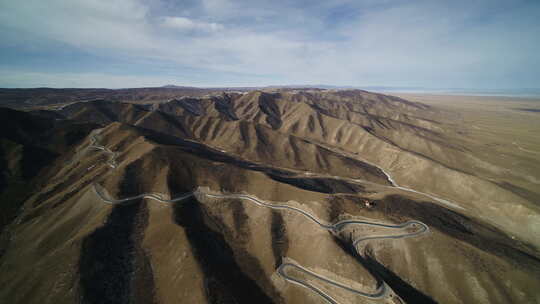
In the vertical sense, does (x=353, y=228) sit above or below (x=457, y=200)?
above

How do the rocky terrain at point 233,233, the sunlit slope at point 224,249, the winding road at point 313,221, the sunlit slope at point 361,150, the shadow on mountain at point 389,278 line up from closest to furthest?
the winding road at point 313,221 → the sunlit slope at point 224,249 → the shadow on mountain at point 389,278 → the rocky terrain at point 233,233 → the sunlit slope at point 361,150

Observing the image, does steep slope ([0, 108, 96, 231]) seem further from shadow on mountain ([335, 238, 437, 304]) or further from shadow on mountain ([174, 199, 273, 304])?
shadow on mountain ([335, 238, 437, 304])

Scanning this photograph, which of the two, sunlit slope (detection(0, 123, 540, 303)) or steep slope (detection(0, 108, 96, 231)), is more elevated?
steep slope (detection(0, 108, 96, 231))

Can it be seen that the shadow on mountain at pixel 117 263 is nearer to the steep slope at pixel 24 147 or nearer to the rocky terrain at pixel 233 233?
the rocky terrain at pixel 233 233

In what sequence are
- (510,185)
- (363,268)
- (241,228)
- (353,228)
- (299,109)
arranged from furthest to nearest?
(299,109)
(510,185)
(241,228)
(353,228)
(363,268)

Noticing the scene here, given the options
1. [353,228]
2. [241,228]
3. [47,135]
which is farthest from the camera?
[47,135]

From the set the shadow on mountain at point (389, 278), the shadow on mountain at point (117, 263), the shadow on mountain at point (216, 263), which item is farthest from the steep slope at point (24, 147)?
the shadow on mountain at point (389, 278)

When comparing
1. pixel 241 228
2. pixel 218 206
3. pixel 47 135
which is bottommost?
pixel 241 228

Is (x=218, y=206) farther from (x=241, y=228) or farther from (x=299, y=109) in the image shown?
(x=299, y=109)

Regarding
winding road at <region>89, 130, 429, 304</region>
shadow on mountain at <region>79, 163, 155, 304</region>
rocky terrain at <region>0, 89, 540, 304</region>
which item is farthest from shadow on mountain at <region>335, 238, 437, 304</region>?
shadow on mountain at <region>79, 163, 155, 304</region>

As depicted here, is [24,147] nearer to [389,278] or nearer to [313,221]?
[313,221]

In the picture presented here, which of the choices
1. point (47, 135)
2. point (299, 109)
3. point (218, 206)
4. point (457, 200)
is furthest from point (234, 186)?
point (299, 109)
